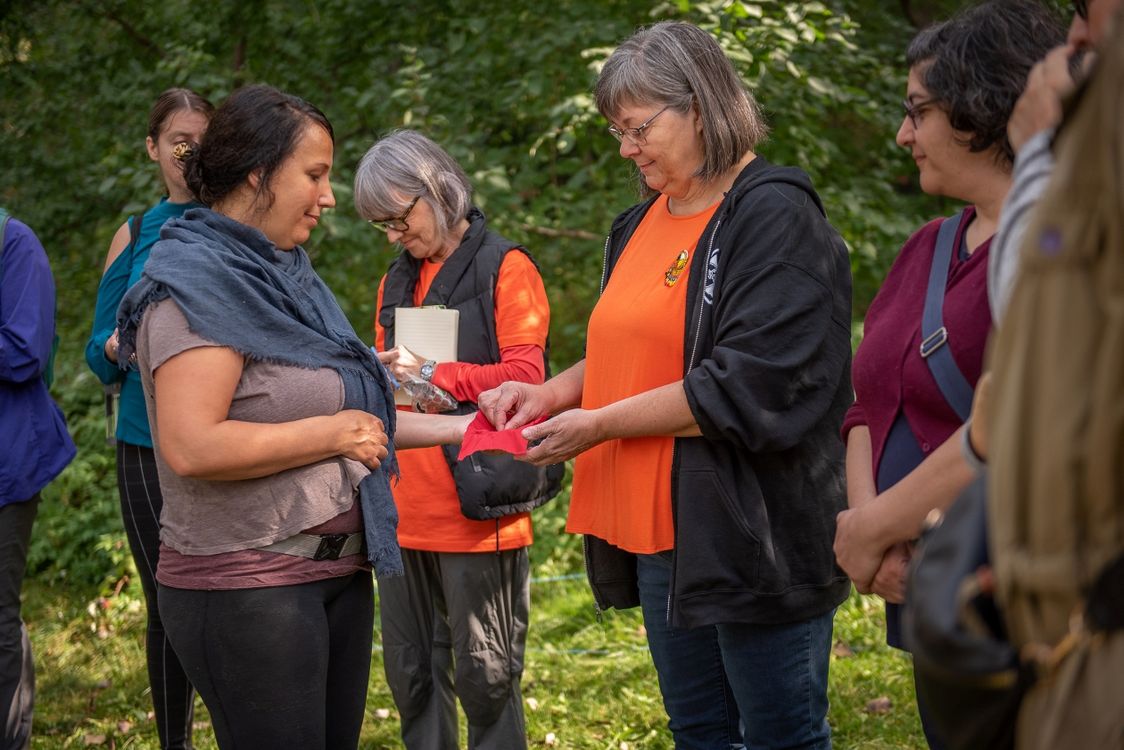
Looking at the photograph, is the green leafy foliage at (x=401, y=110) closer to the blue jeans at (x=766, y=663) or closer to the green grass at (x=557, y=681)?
the green grass at (x=557, y=681)

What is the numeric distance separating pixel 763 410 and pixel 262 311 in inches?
42.5

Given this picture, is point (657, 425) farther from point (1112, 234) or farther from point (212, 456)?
point (1112, 234)

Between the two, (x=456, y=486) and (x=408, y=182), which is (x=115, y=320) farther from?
(x=456, y=486)

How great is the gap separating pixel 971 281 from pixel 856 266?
3.87 metres

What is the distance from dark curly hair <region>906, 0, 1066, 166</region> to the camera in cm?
198

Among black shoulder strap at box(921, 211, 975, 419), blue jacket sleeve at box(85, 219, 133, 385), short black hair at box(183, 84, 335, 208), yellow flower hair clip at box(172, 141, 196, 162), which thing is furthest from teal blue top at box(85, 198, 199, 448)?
black shoulder strap at box(921, 211, 975, 419)

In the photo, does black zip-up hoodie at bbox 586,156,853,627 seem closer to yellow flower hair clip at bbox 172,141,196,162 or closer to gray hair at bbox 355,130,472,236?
gray hair at bbox 355,130,472,236

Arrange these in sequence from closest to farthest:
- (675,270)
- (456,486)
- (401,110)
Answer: (675,270)
(456,486)
(401,110)

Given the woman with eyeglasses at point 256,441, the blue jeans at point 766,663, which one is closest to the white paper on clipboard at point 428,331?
the woman with eyeglasses at point 256,441

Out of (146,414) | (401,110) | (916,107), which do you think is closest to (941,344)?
(916,107)

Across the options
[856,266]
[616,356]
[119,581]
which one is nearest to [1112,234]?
[616,356]

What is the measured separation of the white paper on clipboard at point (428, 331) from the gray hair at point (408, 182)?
1.07 feet

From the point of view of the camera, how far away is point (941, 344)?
6.63 ft

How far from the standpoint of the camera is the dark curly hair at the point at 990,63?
77.8 inches
